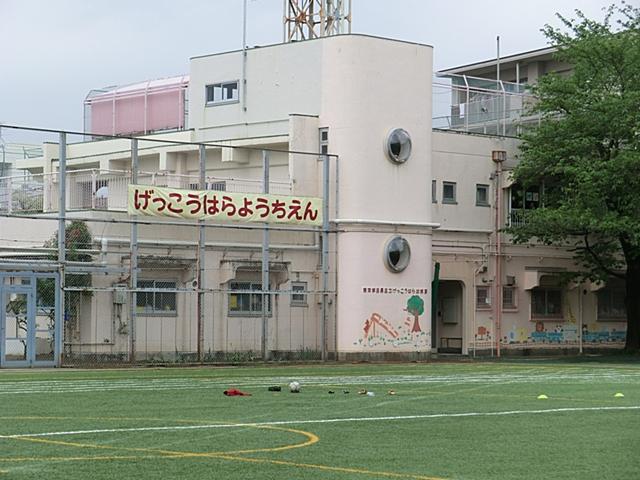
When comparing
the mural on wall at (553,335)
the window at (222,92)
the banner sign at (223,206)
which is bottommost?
the mural on wall at (553,335)

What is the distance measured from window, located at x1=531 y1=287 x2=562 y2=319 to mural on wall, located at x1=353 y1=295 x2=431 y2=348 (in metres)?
8.28

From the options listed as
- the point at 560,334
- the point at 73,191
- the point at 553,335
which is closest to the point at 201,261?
the point at 73,191

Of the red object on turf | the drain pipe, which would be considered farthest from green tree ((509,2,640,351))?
the red object on turf

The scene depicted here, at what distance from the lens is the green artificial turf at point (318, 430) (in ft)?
40.8

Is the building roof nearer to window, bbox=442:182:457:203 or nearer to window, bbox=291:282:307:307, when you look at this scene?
window, bbox=442:182:457:203

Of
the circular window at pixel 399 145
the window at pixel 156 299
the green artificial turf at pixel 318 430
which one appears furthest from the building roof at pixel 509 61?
the green artificial turf at pixel 318 430

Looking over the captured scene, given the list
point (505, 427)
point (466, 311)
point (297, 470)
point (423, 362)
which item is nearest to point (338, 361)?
point (423, 362)

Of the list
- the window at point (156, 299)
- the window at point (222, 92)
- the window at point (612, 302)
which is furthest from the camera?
the window at point (612, 302)

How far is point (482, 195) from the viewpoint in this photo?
164 feet

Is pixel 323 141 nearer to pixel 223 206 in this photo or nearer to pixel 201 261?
pixel 223 206

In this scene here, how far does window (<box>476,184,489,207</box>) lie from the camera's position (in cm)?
4969

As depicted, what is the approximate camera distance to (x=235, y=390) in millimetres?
22766

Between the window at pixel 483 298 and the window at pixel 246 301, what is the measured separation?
32.8 ft

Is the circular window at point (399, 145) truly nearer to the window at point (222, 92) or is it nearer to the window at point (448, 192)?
the window at point (448, 192)
